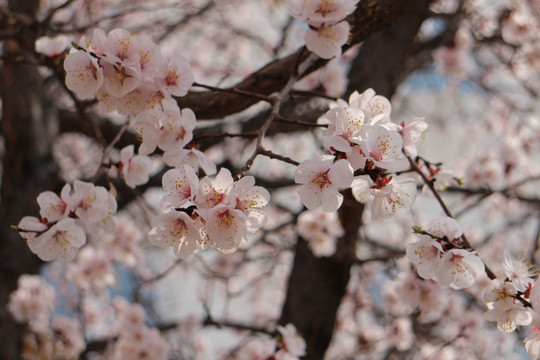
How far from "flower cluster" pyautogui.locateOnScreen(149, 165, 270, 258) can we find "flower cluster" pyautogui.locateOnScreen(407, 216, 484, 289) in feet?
1.35

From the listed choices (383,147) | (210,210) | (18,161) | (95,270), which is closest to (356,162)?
(383,147)

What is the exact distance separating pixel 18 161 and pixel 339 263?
199 centimetres

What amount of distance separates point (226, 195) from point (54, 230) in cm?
46

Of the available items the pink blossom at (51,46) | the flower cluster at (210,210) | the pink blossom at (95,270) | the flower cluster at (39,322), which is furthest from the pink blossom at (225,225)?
the pink blossom at (95,270)

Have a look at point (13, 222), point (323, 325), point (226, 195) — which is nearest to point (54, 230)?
point (226, 195)

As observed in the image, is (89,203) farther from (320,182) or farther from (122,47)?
(320,182)

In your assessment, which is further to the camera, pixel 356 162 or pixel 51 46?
pixel 51 46

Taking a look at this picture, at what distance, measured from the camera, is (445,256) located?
1098mm

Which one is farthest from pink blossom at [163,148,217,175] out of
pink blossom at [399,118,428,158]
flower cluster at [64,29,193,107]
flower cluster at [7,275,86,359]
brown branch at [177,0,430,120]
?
flower cluster at [7,275,86,359]

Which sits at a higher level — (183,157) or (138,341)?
(183,157)

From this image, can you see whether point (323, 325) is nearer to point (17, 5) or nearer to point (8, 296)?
point (8, 296)

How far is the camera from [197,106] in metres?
1.52

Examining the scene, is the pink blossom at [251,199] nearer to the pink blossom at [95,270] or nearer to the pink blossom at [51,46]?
the pink blossom at [51,46]

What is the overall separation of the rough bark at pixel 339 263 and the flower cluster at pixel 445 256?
4.25 ft
